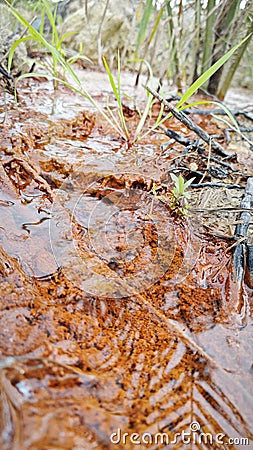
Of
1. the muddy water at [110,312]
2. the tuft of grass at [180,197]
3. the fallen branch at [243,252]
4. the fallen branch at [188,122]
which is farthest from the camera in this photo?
the fallen branch at [188,122]

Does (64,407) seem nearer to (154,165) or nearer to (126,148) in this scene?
(154,165)

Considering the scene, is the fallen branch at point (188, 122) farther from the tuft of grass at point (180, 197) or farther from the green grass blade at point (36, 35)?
the green grass blade at point (36, 35)

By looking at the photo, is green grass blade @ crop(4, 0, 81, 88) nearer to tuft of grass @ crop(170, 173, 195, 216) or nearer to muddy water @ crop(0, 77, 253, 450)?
muddy water @ crop(0, 77, 253, 450)

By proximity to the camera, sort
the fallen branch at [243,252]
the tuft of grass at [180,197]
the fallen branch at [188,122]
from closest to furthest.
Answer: the fallen branch at [243,252] → the tuft of grass at [180,197] → the fallen branch at [188,122]

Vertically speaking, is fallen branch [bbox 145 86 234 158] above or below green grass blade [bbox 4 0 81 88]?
below

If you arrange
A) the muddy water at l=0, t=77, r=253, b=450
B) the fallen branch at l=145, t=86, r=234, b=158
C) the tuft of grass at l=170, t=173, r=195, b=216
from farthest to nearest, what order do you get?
1. the fallen branch at l=145, t=86, r=234, b=158
2. the tuft of grass at l=170, t=173, r=195, b=216
3. the muddy water at l=0, t=77, r=253, b=450

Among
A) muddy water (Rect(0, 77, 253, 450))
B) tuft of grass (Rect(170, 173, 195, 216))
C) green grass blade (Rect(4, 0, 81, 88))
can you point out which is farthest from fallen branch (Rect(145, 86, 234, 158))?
green grass blade (Rect(4, 0, 81, 88))

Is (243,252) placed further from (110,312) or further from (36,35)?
(36,35)

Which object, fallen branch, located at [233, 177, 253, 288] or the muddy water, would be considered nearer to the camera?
the muddy water

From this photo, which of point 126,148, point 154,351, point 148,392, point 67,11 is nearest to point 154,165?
point 126,148

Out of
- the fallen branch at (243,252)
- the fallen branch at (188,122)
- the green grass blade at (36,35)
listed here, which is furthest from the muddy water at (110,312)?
the green grass blade at (36,35)

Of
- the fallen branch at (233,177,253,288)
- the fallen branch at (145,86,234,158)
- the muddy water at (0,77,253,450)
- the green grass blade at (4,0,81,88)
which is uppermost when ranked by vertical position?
the green grass blade at (4,0,81,88)
